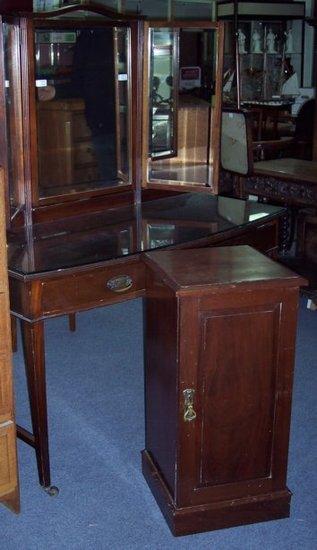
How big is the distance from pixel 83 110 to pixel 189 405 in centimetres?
131

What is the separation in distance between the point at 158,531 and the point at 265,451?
1.45 feet

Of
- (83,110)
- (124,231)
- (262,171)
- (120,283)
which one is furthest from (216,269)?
(262,171)

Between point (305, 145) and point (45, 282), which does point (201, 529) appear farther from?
point (305, 145)

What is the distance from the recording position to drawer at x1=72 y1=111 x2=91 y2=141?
2.83 meters

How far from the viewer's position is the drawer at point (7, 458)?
7.33 ft

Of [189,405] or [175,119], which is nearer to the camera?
[189,405]

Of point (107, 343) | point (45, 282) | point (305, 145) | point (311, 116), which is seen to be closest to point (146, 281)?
point (45, 282)

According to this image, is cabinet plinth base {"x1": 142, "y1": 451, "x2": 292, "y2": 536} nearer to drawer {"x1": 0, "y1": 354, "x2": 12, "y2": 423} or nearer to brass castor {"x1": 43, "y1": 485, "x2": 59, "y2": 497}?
brass castor {"x1": 43, "y1": 485, "x2": 59, "y2": 497}

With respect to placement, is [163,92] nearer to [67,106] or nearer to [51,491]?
[67,106]

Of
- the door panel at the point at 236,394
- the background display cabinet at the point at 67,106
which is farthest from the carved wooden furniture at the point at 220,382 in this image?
the background display cabinet at the point at 67,106

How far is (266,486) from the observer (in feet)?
7.70

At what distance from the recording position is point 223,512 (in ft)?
7.61

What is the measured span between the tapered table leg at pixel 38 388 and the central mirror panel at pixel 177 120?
983 mm

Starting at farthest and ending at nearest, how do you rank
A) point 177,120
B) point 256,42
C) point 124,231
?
point 256,42
point 177,120
point 124,231
